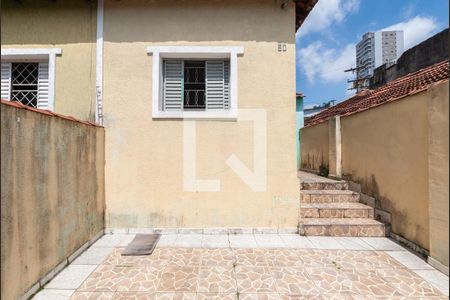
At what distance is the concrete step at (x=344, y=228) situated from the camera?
5.66 meters

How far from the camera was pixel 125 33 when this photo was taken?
6.03 meters

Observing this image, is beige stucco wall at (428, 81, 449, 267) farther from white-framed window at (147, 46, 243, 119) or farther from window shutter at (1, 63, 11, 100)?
window shutter at (1, 63, 11, 100)

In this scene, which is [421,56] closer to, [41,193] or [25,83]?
[41,193]

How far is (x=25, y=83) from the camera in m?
6.29

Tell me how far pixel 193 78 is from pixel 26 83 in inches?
175

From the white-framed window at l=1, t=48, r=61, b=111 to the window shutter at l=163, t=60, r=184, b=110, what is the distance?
2782 mm

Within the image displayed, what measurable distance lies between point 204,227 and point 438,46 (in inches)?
552

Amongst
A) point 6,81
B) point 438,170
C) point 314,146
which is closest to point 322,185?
point 438,170

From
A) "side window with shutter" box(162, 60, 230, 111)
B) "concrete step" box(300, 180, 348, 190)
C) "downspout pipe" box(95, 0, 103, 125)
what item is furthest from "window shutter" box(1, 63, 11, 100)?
"concrete step" box(300, 180, 348, 190)

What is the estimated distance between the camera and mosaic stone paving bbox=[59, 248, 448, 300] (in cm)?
359

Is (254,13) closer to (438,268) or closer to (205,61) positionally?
(205,61)

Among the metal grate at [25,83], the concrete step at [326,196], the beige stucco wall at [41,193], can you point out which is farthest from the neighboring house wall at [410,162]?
the metal grate at [25,83]

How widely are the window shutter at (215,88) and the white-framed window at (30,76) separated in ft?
12.8

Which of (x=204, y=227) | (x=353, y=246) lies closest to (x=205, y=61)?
(x=204, y=227)
